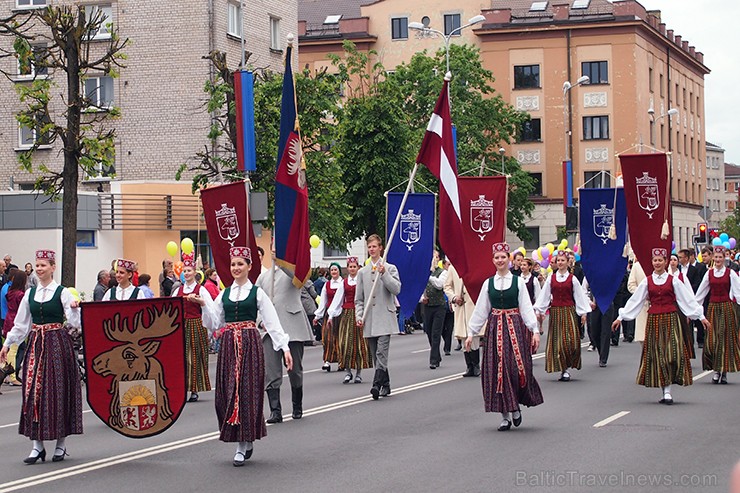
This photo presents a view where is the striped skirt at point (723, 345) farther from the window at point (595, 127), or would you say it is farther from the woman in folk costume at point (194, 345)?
the window at point (595, 127)

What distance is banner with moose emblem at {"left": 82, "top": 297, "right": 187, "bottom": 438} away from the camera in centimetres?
1173

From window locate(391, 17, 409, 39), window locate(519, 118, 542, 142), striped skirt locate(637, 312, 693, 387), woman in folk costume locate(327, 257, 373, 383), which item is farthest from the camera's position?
window locate(391, 17, 409, 39)

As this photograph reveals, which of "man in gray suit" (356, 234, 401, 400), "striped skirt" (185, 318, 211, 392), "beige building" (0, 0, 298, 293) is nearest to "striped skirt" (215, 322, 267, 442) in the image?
"man in gray suit" (356, 234, 401, 400)

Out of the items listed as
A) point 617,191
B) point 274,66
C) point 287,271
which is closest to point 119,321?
point 287,271

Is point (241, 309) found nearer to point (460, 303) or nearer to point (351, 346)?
point (351, 346)

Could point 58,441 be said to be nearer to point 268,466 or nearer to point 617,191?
point 268,466

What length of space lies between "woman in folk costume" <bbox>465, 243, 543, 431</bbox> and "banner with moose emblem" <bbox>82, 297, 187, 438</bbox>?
10.9 feet

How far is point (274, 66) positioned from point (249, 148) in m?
23.9

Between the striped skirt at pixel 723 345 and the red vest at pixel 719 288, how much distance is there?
279mm

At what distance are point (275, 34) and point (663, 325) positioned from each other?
116 ft

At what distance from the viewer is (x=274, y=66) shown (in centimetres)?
4919

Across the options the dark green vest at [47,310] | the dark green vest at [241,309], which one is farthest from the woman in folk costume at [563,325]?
the dark green vest at [47,310]

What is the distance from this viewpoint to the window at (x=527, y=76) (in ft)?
243

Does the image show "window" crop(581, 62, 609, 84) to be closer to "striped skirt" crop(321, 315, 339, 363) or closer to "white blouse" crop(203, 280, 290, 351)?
"striped skirt" crop(321, 315, 339, 363)
